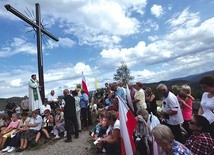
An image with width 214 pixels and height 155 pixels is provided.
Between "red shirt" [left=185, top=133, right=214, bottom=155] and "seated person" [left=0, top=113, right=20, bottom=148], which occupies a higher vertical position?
"seated person" [left=0, top=113, right=20, bottom=148]

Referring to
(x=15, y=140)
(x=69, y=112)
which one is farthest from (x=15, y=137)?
(x=69, y=112)

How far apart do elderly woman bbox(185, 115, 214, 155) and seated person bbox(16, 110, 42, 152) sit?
8.69 metres

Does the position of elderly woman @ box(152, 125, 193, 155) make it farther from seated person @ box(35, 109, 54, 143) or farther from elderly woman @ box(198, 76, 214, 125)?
seated person @ box(35, 109, 54, 143)

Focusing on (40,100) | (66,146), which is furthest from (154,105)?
(40,100)

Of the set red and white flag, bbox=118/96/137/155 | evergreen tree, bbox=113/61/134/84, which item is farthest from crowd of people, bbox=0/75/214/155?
evergreen tree, bbox=113/61/134/84

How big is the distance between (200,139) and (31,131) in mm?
8971

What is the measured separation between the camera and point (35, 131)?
469 inches

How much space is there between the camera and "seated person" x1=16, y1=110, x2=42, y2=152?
11523 millimetres

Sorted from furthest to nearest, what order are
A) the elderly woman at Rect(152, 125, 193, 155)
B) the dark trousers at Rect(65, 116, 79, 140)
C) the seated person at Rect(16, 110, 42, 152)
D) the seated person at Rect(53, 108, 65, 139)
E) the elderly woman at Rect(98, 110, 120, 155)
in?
the seated person at Rect(53, 108, 65, 139), the seated person at Rect(16, 110, 42, 152), the dark trousers at Rect(65, 116, 79, 140), the elderly woman at Rect(98, 110, 120, 155), the elderly woman at Rect(152, 125, 193, 155)

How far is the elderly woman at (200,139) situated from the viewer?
410 cm

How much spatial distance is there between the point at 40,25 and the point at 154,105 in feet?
27.8

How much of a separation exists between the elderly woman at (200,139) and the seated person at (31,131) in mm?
8687

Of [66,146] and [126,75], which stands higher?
[126,75]

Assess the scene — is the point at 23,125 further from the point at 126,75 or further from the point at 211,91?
the point at 126,75
